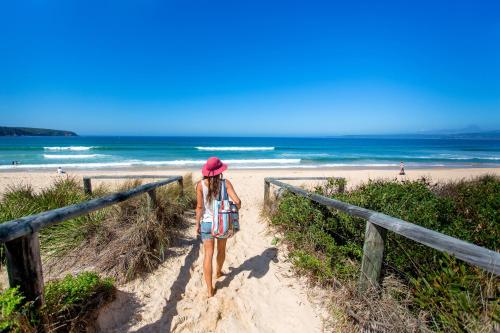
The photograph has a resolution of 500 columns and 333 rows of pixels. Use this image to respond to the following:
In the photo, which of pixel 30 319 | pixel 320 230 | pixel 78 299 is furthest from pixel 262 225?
pixel 30 319

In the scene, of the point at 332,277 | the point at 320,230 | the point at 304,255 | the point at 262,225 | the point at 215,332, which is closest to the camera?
the point at 215,332

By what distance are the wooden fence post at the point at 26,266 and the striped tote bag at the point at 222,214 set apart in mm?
1611

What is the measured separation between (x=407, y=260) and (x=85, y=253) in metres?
4.15

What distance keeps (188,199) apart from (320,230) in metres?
3.87

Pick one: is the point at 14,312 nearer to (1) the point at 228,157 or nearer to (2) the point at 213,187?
(2) the point at 213,187

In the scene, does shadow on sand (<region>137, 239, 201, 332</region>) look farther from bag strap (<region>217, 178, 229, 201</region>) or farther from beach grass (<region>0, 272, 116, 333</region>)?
bag strap (<region>217, 178, 229, 201</region>)

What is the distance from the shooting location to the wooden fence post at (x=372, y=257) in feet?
7.55

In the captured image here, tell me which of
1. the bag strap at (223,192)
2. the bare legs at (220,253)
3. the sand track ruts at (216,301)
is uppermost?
the bag strap at (223,192)

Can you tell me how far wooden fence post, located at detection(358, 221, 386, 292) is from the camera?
7.55 ft

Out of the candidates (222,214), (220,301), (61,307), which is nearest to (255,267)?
(220,301)

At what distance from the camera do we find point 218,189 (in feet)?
9.70

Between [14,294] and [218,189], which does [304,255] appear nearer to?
[218,189]

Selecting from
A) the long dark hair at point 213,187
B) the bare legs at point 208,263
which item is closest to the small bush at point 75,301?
the bare legs at point 208,263

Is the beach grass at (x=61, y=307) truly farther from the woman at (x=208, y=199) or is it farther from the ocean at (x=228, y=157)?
the ocean at (x=228, y=157)
